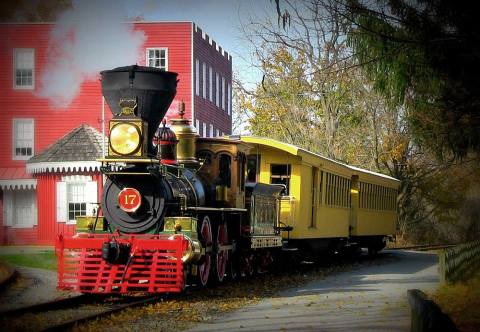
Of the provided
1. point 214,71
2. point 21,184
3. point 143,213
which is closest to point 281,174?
point 143,213

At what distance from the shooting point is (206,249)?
13922 millimetres

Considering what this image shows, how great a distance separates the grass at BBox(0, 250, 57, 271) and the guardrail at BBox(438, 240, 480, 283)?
7696 millimetres

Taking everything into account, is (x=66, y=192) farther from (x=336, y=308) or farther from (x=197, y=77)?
(x=336, y=308)

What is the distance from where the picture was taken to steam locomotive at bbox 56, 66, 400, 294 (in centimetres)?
1245

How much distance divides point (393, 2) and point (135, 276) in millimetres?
5739

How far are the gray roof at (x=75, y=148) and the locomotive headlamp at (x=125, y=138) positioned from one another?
16.1 m

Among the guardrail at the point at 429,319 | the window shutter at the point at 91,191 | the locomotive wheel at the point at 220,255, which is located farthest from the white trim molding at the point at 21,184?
the guardrail at the point at 429,319

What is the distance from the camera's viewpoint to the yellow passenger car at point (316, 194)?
19150 mm

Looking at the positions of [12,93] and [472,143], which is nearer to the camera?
[472,143]

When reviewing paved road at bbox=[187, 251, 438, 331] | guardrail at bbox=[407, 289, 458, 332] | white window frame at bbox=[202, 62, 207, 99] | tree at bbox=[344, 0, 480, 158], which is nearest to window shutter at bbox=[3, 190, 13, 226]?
white window frame at bbox=[202, 62, 207, 99]

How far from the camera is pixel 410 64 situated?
31.6 feet

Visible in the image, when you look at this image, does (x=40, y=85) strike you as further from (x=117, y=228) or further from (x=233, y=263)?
(x=117, y=228)

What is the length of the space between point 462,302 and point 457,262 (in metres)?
4.82

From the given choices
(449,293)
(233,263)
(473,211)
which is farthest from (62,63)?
(473,211)
